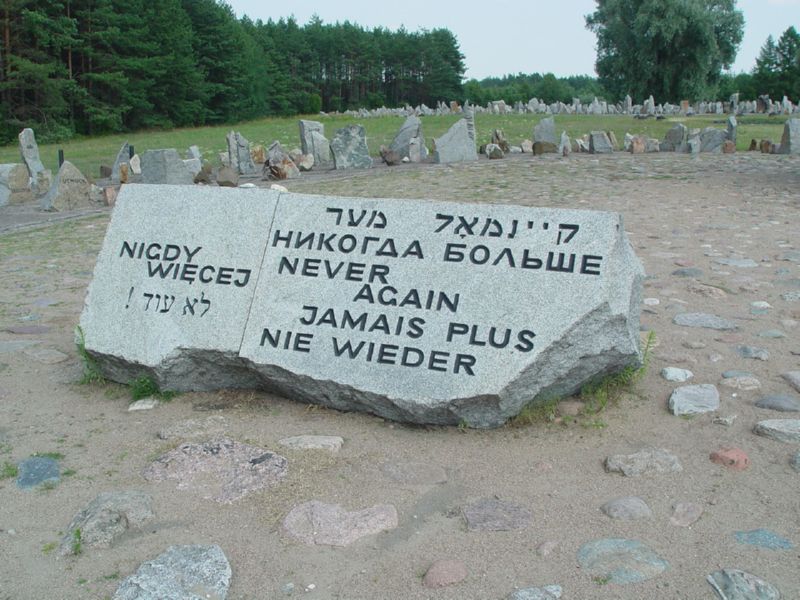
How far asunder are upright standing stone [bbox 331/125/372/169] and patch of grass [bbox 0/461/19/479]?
1266 cm

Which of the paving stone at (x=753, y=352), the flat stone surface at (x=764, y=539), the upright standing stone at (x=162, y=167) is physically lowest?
the flat stone surface at (x=764, y=539)

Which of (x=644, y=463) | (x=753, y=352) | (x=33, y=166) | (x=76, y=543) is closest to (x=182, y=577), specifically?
(x=76, y=543)

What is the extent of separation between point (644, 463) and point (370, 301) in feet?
4.99

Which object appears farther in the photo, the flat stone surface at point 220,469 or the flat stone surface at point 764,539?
the flat stone surface at point 220,469

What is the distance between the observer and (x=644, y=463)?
11.1 feet

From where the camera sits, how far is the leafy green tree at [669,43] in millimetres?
35719

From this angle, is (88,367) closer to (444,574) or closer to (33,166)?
(444,574)

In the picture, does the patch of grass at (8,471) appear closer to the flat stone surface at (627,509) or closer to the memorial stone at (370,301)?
the memorial stone at (370,301)

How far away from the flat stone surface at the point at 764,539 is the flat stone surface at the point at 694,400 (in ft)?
3.38

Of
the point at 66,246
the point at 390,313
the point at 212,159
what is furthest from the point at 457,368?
the point at 212,159

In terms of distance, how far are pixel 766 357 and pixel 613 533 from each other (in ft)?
6.88

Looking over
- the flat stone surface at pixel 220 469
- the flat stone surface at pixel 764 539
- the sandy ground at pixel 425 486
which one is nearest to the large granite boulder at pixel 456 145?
the sandy ground at pixel 425 486

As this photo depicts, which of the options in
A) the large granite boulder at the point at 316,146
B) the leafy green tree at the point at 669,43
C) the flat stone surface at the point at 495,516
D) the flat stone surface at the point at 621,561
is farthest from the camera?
the leafy green tree at the point at 669,43

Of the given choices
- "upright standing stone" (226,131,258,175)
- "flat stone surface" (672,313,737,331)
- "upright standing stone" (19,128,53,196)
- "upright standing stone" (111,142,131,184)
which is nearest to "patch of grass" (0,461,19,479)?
"flat stone surface" (672,313,737,331)
